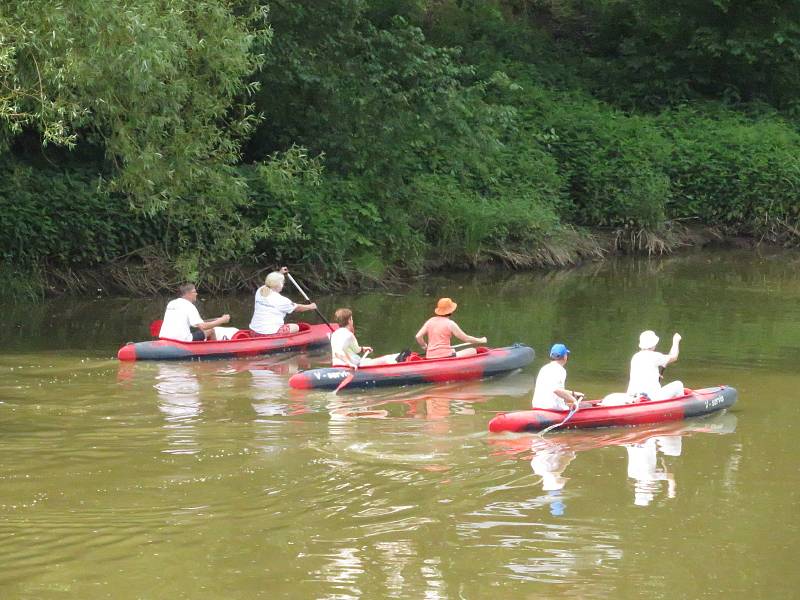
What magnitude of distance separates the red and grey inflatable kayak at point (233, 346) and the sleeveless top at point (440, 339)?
2626 millimetres

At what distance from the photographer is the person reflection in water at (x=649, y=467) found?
10320 millimetres

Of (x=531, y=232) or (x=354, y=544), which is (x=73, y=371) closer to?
(x=354, y=544)

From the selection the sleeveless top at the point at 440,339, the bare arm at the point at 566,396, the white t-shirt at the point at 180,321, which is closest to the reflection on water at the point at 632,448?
the bare arm at the point at 566,396

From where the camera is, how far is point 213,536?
8953 millimetres

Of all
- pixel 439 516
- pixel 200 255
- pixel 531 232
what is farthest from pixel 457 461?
pixel 531 232

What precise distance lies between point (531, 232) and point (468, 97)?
3812mm

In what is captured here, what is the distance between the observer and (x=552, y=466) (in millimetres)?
11125

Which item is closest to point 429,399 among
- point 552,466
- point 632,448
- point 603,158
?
point 632,448

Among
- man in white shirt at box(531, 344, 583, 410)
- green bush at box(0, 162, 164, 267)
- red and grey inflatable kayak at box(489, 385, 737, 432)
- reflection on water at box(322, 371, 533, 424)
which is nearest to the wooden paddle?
reflection on water at box(322, 371, 533, 424)

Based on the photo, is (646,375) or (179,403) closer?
(646,375)

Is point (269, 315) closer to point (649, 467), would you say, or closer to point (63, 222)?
point (63, 222)

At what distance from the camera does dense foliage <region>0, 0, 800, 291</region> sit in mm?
16953

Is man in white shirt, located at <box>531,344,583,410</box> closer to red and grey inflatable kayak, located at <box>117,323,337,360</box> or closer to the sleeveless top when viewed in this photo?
the sleeveless top

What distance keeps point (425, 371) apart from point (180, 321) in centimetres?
329
